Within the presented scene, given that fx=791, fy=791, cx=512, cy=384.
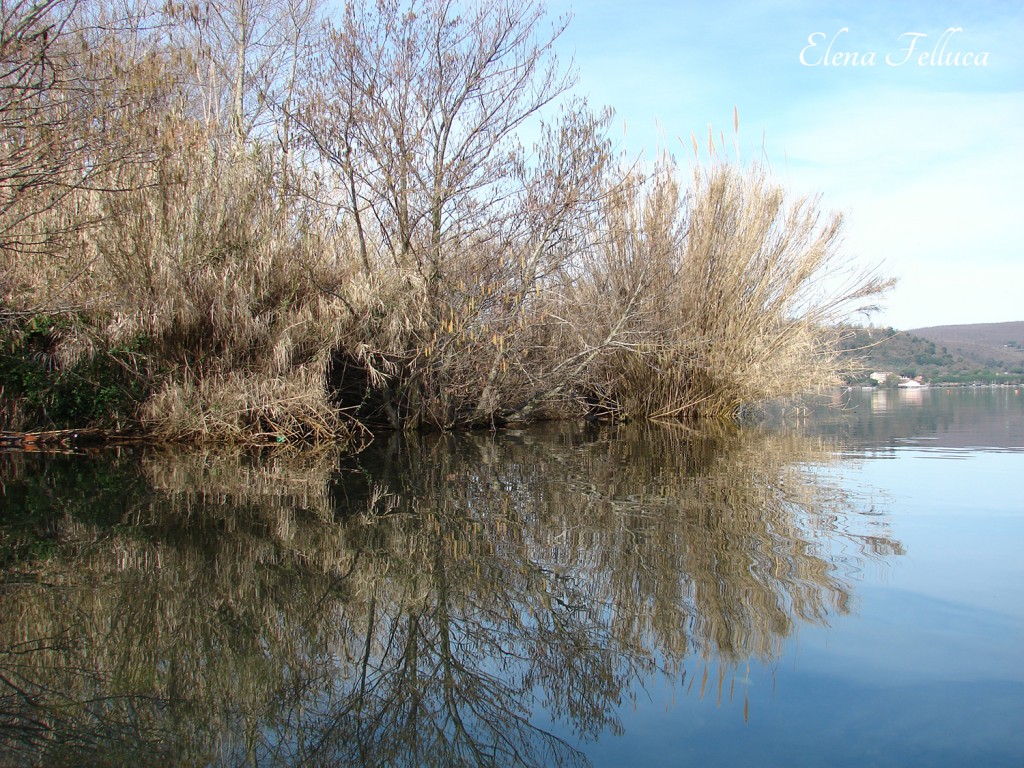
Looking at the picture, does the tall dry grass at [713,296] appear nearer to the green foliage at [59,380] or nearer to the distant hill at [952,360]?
the green foliage at [59,380]

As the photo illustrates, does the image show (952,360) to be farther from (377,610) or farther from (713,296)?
(377,610)

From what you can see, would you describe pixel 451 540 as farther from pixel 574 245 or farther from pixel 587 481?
pixel 574 245

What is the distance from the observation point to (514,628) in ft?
8.19

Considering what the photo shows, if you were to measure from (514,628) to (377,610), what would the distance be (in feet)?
1.62

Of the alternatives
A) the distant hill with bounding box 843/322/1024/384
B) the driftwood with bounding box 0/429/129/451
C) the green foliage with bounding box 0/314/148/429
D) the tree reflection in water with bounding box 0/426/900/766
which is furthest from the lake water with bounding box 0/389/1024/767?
the distant hill with bounding box 843/322/1024/384

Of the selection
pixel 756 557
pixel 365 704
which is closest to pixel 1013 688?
A: pixel 756 557

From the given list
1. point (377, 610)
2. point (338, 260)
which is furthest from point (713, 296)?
point (377, 610)

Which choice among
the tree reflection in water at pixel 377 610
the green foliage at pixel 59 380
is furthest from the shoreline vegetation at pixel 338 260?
the tree reflection in water at pixel 377 610

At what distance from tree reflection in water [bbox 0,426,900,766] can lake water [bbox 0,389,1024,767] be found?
0.04 feet

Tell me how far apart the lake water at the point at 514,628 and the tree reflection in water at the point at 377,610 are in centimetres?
1

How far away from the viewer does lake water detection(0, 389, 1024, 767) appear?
1.83 meters

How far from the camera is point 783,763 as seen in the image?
171 cm

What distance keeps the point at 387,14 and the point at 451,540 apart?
7749 mm

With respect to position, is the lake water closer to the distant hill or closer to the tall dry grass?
the tall dry grass
